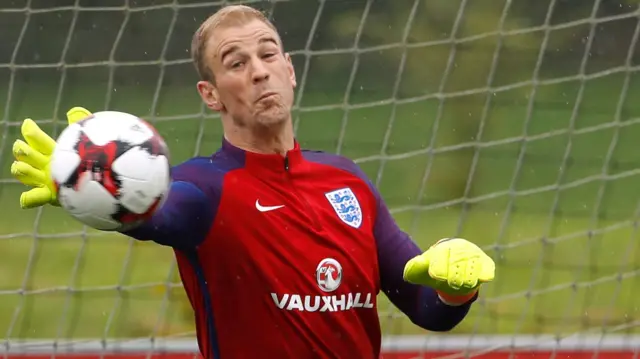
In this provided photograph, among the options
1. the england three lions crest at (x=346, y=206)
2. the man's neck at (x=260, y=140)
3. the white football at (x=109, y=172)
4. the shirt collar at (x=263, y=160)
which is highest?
the man's neck at (x=260, y=140)

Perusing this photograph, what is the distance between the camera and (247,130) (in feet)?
8.93

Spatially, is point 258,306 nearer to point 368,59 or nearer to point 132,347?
point 132,347

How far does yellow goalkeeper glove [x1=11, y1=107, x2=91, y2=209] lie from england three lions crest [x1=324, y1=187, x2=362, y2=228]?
684 mm

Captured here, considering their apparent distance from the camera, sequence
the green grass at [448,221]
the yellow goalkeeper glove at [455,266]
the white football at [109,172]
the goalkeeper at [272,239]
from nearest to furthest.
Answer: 1. the white football at [109,172]
2. the yellow goalkeeper glove at [455,266]
3. the goalkeeper at [272,239]
4. the green grass at [448,221]

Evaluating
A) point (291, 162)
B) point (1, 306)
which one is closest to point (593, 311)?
point (1, 306)

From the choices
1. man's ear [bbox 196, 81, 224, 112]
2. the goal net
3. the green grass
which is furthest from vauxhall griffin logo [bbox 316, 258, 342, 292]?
the green grass

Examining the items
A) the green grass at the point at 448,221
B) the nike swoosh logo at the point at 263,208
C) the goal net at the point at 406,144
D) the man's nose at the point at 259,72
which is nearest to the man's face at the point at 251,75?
the man's nose at the point at 259,72

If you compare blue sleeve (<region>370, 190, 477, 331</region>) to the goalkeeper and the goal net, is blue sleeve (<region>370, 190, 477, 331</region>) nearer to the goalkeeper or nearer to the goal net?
the goalkeeper

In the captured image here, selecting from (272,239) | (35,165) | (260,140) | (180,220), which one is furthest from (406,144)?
(35,165)

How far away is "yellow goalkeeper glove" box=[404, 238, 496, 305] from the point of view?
8.06 ft

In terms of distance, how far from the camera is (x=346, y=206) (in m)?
2.76

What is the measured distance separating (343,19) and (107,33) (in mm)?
2303

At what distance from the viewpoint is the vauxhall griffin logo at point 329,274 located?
264 cm

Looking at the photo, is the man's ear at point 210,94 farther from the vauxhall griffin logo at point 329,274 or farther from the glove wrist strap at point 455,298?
the glove wrist strap at point 455,298
